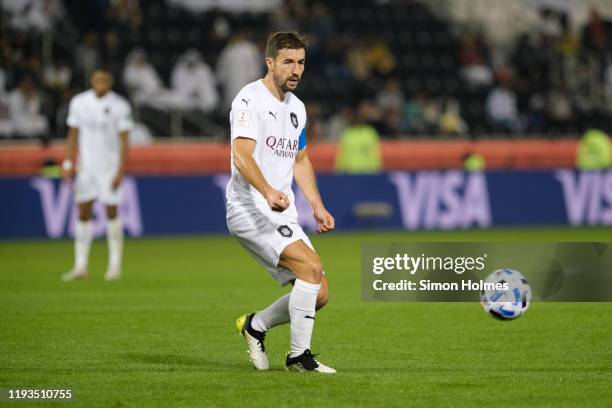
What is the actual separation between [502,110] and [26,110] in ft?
36.3

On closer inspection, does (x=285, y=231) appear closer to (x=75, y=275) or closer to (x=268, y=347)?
(x=268, y=347)

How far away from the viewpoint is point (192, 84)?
24.3 metres

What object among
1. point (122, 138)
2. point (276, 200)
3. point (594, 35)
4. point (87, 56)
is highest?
point (594, 35)

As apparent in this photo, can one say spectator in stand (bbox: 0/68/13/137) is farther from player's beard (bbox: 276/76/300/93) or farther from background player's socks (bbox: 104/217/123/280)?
player's beard (bbox: 276/76/300/93)

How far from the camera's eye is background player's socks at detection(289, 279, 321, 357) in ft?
25.7

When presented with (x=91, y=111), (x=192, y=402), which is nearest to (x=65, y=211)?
(x=91, y=111)

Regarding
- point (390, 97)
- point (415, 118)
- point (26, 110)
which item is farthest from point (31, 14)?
point (415, 118)

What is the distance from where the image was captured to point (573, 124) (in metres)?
28.3

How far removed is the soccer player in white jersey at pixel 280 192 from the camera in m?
7.82

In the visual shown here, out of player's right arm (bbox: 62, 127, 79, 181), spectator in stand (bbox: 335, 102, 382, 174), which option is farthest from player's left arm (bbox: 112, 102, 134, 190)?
spectator in stand (bbox: 335, 102, 382, 174)

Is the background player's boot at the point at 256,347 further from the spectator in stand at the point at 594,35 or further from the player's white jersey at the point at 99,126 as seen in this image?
the spectator in stand at the point at 594,35

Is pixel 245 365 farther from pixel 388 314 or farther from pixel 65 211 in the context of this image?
pixel 65 211

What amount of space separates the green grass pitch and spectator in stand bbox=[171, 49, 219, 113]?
896 cm

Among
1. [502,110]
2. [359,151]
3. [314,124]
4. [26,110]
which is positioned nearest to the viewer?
[26,110]
